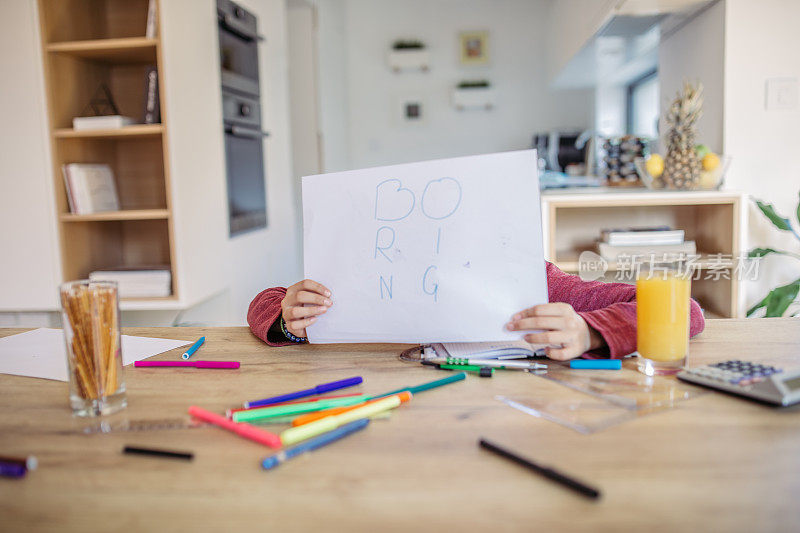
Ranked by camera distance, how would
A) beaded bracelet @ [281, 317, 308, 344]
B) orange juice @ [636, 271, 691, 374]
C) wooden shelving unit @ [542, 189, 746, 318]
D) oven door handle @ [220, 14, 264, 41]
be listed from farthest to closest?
1. oven door handle @ [220, 14, 264, 41]
2. wooden shelving unit @ [542, 189, 746, 318]
3. beaded bracelet @ [281, 317, 308, 344]
4. orange juice @ [636, 271, 691, 374]

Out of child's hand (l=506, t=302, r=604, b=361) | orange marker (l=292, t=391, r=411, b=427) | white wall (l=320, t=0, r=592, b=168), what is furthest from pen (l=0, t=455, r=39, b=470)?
white wall (l=320, t=0, r=592, b=168)

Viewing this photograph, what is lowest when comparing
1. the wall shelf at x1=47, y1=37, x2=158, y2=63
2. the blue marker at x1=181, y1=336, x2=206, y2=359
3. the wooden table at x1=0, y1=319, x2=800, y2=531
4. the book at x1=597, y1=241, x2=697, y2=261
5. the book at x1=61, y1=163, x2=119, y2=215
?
the wooden table at x1=0, y1=319, x2=800, y2=531

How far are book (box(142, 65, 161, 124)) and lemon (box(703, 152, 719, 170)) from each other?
211 centimetres

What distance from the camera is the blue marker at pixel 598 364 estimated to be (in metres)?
0.88

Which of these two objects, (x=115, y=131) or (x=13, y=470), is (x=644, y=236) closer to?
(x=115, y=131)

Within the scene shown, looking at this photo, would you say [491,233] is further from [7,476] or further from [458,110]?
[458,110]

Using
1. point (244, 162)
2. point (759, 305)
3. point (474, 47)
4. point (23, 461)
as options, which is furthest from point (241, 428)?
point (474, 47)

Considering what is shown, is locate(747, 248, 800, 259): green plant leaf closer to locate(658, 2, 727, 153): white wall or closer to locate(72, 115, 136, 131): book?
locate(658, 2, 727, 153): white wall

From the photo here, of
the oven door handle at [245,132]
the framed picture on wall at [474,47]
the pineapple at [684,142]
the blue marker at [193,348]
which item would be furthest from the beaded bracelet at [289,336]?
the framed picture on wall at [474,47]

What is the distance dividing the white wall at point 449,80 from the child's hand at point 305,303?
213 inches

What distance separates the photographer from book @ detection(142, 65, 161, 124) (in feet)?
8.27

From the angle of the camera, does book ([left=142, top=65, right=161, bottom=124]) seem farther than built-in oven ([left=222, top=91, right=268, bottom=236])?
No

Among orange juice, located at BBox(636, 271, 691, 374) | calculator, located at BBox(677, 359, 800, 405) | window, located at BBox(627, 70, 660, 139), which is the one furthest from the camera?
window, located at BBox(627, 70, 660, 139)

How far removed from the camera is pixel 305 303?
3.29ft
